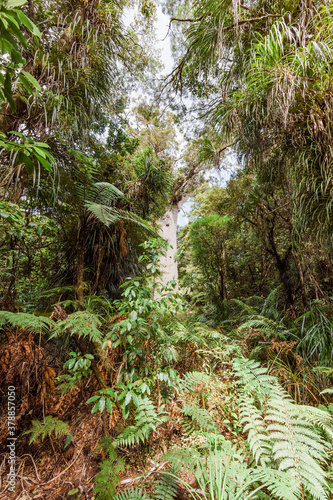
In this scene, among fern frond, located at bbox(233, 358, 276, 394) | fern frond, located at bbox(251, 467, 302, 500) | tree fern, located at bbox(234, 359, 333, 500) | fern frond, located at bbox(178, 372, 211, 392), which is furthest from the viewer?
fern frond, located at bbox(178, 372, 211, 392)

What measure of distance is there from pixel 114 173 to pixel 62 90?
122cm

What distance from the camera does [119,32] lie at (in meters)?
3.06

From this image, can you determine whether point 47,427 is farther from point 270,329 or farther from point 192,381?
point 270,329

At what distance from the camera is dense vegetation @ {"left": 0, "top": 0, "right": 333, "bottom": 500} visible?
4.22 feet

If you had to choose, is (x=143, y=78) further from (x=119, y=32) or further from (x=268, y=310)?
(x=268, y=310)

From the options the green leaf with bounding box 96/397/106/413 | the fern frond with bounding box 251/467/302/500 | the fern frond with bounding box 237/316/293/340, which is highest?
the fern frond with bounding box 237/316/293/340

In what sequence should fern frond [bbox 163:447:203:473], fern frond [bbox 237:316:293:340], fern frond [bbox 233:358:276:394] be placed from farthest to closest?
fern frond [bbox 237:316:293:340] < fern frond [bbox 233:358:276:394] < fern frond [bbox 163:447:203:473]

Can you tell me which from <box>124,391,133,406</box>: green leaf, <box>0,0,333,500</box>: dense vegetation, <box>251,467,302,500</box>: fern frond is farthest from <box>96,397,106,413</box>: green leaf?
<box>251,467,302,500</box>: fern frond

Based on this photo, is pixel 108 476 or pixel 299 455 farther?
pixel 108 476

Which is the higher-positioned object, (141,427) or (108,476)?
(141,427)

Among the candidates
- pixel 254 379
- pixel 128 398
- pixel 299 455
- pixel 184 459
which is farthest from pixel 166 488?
pixel 254 379

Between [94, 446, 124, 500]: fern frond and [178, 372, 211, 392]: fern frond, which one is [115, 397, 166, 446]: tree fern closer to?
[94, 446, 124, 500]: fern frond

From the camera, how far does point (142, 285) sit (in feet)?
7.30

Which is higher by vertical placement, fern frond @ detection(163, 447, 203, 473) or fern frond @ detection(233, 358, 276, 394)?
fern frond @ detection(233, 358, 276, 394)
